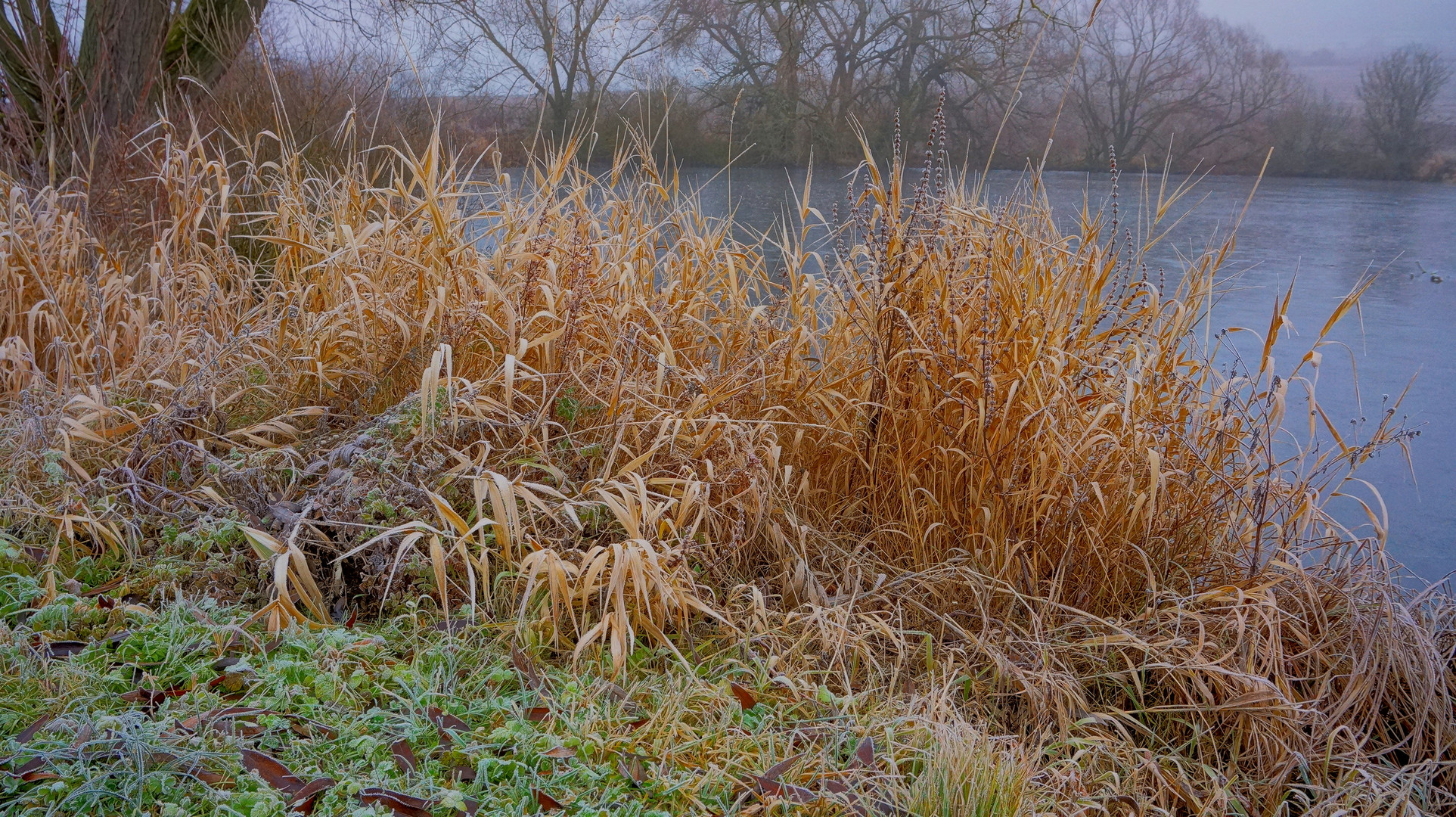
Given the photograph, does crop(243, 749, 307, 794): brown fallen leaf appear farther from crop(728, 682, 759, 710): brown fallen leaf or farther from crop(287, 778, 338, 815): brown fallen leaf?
crop(728, 682, 759, 710): brown fallen leaf

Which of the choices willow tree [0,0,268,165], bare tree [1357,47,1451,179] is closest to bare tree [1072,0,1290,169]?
bare tree [1357,47,1451,179]

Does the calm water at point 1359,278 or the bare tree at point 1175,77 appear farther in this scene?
Result: the bare tree at point 1175,77

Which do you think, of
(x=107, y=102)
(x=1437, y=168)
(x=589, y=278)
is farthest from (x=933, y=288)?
(x=107, y=102)

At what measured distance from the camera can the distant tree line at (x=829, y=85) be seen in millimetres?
3398

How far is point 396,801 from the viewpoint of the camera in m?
1.08

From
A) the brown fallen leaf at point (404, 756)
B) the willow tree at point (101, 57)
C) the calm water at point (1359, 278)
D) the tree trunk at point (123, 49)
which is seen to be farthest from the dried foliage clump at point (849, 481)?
the tree trunk at point (123, 49)

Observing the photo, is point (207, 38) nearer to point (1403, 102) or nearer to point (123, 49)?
point (123, 49)

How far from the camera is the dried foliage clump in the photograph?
163cm

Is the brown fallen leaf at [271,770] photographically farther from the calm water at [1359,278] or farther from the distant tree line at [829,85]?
the distant tree line at [829,85]

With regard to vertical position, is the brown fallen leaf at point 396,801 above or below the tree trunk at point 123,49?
below

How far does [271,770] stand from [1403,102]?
14.4 ft

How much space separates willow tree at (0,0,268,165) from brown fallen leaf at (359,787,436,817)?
337 cm

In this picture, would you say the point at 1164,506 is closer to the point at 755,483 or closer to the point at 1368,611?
the point at 1368,611

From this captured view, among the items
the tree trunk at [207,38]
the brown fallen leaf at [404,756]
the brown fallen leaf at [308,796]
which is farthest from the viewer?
the tree trunk at [207,38]
